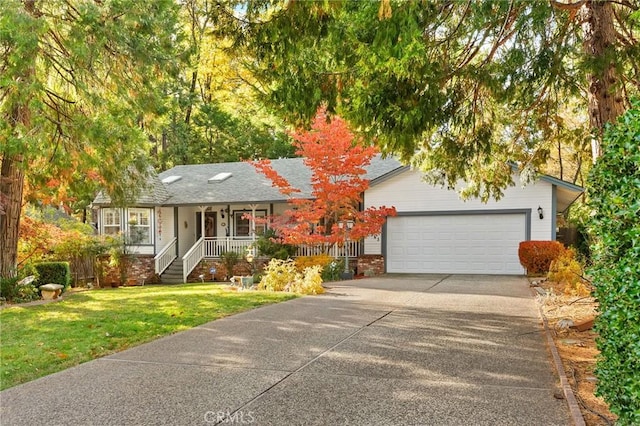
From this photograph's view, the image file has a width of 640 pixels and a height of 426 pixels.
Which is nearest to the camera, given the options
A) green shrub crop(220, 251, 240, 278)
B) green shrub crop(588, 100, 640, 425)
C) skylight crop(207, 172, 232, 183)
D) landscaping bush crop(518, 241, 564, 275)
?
green shrub crop(588, 100, 640, 425)

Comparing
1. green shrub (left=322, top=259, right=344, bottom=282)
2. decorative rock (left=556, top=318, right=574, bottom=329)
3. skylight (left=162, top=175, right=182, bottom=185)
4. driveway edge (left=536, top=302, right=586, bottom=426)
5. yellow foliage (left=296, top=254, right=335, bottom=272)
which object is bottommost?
green shrub (left=322, top=259, right=344, bottom=282)

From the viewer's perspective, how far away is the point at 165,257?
64.8 feet

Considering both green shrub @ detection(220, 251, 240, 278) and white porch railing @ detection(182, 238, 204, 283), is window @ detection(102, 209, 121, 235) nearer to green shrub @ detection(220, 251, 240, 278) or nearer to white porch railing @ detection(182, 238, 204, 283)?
white porch railing @ detection(182, 238, 204, 283)

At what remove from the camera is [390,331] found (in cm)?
689

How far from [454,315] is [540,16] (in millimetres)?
4709

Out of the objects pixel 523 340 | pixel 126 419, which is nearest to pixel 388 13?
pixel 126 419

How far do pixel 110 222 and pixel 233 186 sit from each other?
214 inches

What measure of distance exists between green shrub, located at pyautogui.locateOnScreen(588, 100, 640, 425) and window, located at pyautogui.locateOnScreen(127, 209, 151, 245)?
18993 mm

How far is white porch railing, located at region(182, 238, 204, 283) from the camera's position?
18.7 m

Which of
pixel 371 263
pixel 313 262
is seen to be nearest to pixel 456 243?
pixel 371 263

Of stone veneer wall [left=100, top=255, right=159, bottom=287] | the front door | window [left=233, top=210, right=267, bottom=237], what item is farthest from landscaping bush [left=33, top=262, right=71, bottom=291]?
the front door

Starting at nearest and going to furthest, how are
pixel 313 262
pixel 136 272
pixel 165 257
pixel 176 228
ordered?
pixel 313 262 < pixel 136 272 < pixel 165 257 < pixel 176 228

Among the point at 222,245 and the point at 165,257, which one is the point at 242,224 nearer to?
the point at 222,245

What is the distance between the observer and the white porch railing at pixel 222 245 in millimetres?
19234
